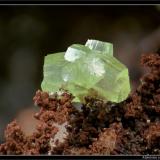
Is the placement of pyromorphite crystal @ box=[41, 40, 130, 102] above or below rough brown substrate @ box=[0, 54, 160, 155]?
above

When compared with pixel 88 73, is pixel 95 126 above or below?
below

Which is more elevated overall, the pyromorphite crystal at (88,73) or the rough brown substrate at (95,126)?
the pyromorphite crystal at (88,73)

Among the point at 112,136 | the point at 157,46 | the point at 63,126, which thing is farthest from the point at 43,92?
the point at 157,46
